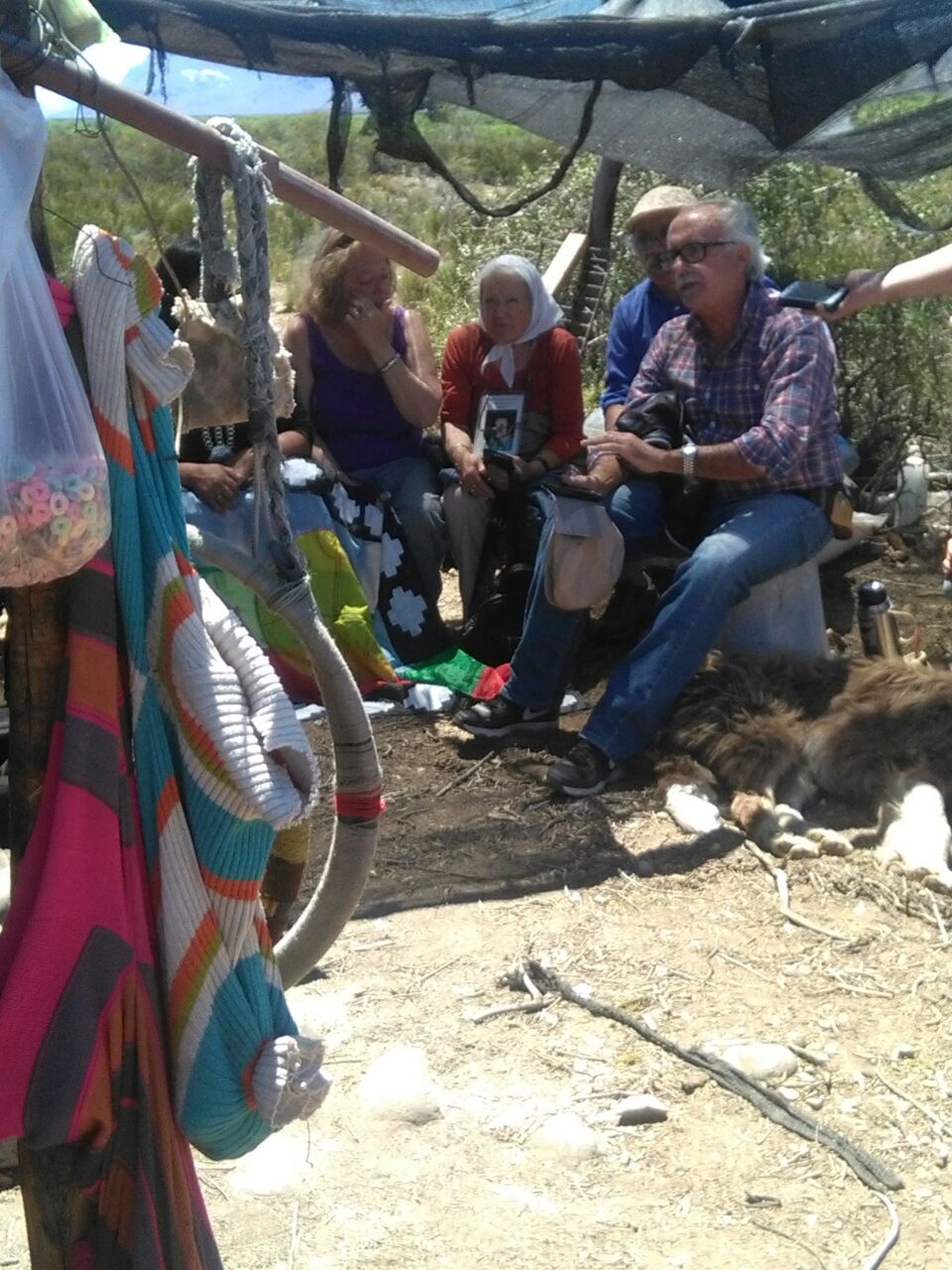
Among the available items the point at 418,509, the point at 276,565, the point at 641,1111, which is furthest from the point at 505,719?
the point at 276,565

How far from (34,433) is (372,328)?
4272 mm

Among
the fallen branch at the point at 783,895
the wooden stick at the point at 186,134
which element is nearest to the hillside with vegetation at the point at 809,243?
the fallen branch at the point at 783,895

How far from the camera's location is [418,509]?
223 inches

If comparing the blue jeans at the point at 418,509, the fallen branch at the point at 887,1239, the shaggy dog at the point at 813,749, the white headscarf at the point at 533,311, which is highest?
the white headscarf at the point at 533,311

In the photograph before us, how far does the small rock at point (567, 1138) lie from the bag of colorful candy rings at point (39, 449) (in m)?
1.82

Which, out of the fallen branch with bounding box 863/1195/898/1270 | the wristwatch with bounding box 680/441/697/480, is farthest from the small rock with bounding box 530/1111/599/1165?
the wristwatch with bounding box 680/441/697/480

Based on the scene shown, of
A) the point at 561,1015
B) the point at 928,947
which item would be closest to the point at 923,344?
the point at 928,947

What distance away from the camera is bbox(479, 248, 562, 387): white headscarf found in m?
5.67

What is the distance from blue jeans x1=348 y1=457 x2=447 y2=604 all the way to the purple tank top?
0.12 m

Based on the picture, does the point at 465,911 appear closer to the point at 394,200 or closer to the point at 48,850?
the point at 48,850

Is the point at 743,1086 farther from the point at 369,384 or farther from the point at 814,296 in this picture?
the point at 369,384

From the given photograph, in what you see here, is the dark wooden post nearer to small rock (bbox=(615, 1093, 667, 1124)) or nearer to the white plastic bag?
small rock (bbox=(615, 1093, 667, 1124))

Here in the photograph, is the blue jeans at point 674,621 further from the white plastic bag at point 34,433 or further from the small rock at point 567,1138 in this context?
the white plastic bag at point 34,433

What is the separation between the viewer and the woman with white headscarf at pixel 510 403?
5641mm
